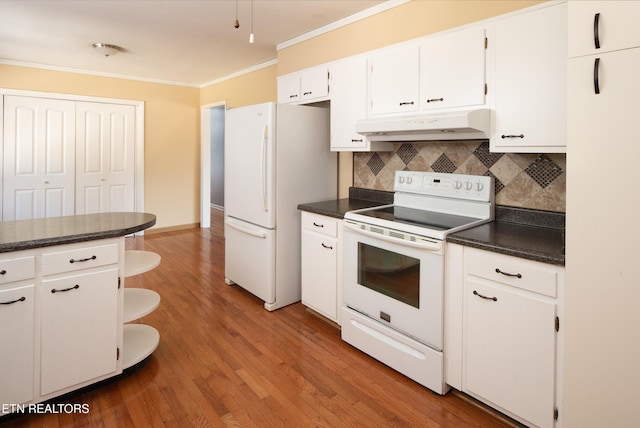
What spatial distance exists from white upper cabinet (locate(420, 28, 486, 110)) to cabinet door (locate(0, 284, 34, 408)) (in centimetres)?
243

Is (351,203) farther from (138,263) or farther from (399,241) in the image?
(138,263)

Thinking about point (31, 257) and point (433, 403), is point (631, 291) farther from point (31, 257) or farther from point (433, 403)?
point (31, 257)

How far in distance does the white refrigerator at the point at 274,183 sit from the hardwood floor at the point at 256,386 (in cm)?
35

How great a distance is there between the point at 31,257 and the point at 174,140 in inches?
189

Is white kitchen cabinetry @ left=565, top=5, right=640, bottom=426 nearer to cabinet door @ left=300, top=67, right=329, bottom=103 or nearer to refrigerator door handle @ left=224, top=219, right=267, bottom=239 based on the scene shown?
cabinet door @ left=300, top=67, right=329, bottom=103

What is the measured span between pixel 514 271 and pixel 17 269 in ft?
7.43

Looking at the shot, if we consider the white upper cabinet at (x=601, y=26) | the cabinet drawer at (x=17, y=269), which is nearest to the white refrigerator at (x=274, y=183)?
the cabinet drawer at (x=17, y=269)

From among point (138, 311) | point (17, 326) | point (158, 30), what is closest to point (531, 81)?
point (138, 311)

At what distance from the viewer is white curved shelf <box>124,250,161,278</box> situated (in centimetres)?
220

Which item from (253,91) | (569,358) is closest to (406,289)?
(569,358)

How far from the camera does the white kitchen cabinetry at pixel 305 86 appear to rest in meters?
3.25

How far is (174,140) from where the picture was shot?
20.5 feet

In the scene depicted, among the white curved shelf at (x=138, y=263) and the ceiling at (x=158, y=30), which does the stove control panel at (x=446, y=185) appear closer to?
the ceiling at (x=158, y=30)

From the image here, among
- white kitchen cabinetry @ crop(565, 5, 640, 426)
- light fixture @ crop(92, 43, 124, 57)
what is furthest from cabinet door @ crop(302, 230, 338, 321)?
light fixture @ crop(92, 43, 124, 57)
